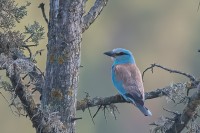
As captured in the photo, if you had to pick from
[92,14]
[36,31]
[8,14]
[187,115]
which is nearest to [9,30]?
[8,14]

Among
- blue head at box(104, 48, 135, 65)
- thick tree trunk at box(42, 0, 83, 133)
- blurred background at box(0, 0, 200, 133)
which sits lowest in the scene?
blurred background at box(0, 0, 200, 133)

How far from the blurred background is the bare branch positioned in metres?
35.6

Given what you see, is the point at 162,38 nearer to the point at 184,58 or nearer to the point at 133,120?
the point at 184,58

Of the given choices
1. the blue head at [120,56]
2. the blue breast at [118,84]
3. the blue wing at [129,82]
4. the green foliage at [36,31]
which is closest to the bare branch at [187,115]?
the green foliage at [36,31]

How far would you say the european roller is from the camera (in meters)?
10.2

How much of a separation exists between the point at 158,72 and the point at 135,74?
48100 mm

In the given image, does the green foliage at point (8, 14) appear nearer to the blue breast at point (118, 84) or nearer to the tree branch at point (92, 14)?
the tree branch at point (92, 14)

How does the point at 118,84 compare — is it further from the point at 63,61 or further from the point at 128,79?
the point at 63,61

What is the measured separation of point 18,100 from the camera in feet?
26.2

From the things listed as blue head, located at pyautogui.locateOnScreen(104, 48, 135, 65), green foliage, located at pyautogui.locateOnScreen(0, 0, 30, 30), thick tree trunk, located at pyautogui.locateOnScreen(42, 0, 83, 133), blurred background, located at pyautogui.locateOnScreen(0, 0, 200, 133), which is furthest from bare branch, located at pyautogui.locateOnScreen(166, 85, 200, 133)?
blurred background, located at pyautogui.locateOnScreen(0, 0, 200, 133)

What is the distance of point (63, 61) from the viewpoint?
813cm

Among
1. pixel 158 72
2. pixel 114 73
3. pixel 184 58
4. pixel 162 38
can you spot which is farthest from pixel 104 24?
pixel 114 73

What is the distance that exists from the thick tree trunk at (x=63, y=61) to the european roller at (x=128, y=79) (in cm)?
189

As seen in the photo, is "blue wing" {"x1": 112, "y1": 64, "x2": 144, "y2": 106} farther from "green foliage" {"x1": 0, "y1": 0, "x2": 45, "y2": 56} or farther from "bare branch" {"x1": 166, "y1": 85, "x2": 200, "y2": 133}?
"green foliage" {"x1": 0, "y1": 0, "x2": 45, "y2": 56}
